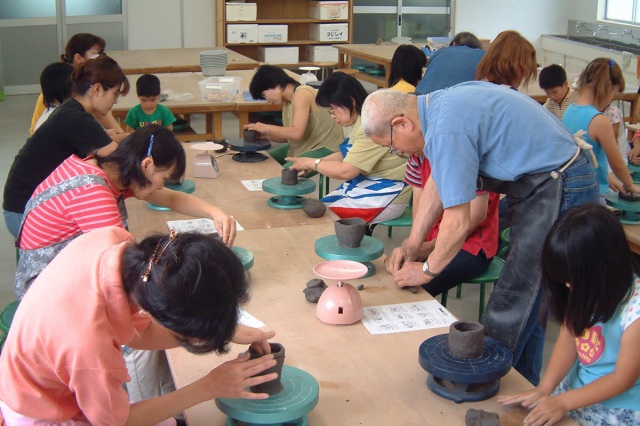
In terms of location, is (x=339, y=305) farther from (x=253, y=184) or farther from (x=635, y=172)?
(x=635, y=172)

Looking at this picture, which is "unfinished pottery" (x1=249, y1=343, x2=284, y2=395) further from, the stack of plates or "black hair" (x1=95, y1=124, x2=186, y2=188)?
the stack of plates

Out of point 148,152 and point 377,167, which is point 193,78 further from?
point 148,152

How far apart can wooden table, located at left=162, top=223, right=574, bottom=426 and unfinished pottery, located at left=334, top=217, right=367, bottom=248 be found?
0.44ft

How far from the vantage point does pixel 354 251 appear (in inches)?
97.4

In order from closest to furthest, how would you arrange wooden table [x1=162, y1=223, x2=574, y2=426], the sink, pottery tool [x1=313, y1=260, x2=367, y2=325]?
wooden table [x1=162, y1=223, x2=574, y2=426] < pottery tool [x1=313, y1=260, x2=367, y2=325] < the sink

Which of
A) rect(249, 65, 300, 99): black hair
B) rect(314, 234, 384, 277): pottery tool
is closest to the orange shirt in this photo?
rect(314, 234, 384, 277): pottery tool

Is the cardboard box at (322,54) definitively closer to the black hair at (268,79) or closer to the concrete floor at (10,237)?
the concrete floor at (10,237)

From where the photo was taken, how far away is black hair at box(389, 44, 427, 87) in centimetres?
446

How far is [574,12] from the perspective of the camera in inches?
425

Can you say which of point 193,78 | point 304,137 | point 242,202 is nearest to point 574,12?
point 193,78

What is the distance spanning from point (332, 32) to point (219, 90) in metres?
4.64

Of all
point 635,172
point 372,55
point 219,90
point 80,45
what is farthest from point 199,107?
point 372,55

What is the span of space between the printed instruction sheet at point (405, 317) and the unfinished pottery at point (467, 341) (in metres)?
0.31

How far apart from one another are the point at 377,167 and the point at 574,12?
8320mm
